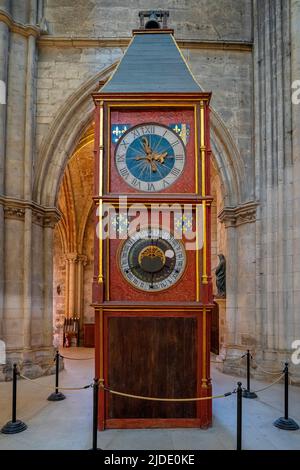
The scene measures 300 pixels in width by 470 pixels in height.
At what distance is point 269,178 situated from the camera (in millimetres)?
9164

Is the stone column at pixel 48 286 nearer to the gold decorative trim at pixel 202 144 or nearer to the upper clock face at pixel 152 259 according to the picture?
the upper clock face at pixel 152 259

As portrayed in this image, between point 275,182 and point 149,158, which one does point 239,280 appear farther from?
point 149,158

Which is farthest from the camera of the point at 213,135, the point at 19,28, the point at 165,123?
the point at 213,135

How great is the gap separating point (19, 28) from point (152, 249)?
23.5ft

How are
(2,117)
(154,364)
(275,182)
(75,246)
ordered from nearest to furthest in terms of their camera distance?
(154,364) < (275,182) < (2,117) < (75,246)

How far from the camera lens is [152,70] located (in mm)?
5598

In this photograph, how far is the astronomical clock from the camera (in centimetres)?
498

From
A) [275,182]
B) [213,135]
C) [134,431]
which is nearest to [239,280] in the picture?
[275,182]

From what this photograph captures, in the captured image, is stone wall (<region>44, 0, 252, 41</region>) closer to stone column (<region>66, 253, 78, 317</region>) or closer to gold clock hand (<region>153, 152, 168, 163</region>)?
gold clock hand (<region>153, 152, 168, 163</region>)

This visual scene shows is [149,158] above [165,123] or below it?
below

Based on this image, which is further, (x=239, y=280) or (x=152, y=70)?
(x=239, y=280)

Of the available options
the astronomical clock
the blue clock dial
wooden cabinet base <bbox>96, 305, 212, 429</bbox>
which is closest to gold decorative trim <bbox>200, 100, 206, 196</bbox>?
the astronomical clock

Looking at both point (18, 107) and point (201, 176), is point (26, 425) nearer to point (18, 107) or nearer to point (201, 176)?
point (201, 176)

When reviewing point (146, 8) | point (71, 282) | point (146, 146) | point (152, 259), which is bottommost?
point (71, 282)
